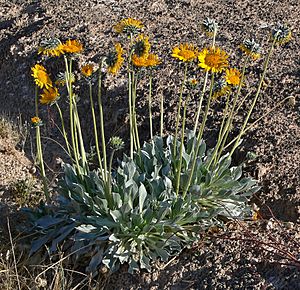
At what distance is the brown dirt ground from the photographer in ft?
11.2

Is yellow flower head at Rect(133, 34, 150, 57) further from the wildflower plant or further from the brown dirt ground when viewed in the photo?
the brown dirt ground

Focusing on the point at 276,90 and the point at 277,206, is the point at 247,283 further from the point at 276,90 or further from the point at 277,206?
the point at 276,90

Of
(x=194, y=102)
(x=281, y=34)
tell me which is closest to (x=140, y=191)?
(x=281, y=34)

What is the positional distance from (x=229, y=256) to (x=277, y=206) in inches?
29.3

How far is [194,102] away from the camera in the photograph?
497 cm

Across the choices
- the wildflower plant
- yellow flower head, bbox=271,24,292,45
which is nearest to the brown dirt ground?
the wildflower plant

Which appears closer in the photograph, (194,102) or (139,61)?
(139,61)

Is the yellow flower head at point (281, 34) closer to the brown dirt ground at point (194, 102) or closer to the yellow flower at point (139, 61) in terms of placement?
the yellow flower at point (139, 61)

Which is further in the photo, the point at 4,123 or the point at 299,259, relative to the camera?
the point at 4,123

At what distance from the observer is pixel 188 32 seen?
237 inches

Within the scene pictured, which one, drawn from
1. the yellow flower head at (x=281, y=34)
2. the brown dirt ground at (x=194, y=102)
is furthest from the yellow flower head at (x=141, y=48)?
the brown dirt ground at (x=194, y=102)

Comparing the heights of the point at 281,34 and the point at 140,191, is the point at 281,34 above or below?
above

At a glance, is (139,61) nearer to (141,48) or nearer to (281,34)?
(141,48)

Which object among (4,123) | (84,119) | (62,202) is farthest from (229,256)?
(4,123)
